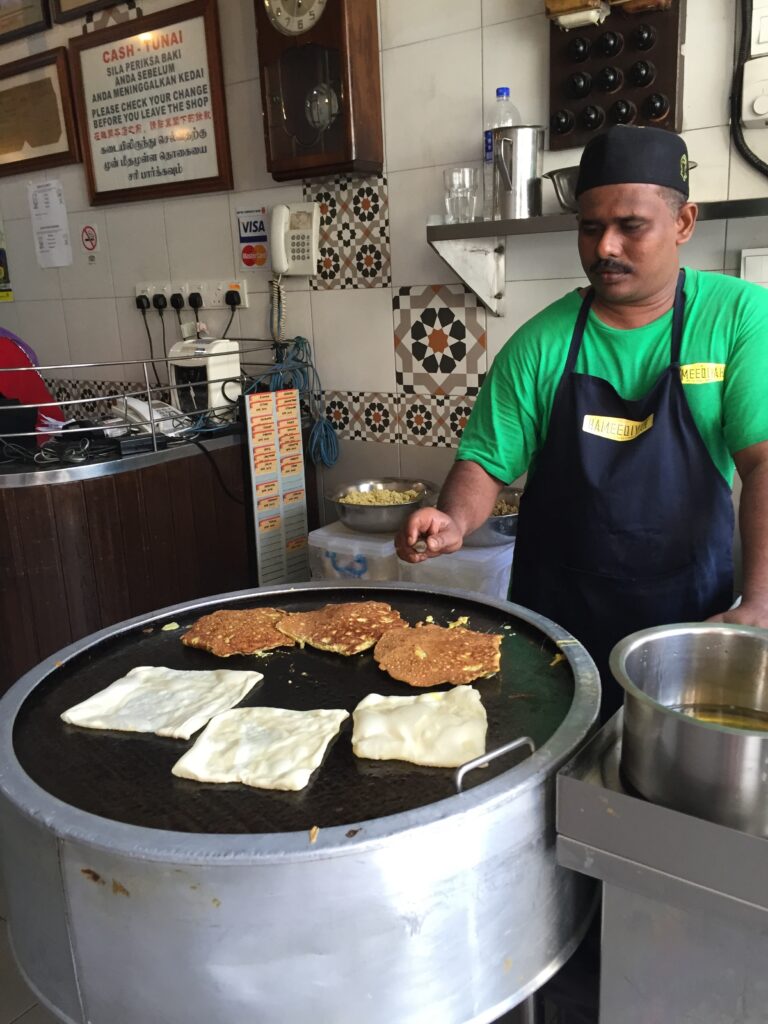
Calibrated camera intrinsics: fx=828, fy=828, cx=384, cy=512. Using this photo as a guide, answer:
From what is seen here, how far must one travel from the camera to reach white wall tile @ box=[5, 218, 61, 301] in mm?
4195

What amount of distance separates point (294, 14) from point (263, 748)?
2597 mm

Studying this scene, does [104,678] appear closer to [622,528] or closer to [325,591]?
[325,591]

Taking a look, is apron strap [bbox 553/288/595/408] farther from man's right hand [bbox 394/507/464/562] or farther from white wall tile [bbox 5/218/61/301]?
white wall tile [bbox 5/218/61/301]

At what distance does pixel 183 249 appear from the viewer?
3588 mm

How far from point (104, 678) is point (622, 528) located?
1010 millimetres

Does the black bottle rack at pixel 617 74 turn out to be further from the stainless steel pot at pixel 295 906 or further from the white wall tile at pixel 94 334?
the white wall tile at pixel 94 334

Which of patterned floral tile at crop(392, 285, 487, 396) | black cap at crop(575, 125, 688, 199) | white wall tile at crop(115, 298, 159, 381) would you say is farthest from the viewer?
white wall tile at crop(115, 298, 159, 381)

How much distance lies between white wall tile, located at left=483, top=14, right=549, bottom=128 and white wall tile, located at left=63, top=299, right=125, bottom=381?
2.13 metres

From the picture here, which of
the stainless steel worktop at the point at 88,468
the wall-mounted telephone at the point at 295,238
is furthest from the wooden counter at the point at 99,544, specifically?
the wall-mounted telephone at the point at 295,238

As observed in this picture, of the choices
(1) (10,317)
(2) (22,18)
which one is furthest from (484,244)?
(1) (10,317)

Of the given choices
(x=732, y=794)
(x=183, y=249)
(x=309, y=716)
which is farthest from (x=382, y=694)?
(x=183, y=249)

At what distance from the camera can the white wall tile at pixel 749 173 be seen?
7.18 feet

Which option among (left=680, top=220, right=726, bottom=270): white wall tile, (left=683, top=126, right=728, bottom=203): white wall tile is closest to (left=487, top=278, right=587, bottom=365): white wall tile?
(left=680, top=220, right=726, bottom=270): white wall tile

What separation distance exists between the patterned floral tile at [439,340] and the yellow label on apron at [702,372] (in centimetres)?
127
